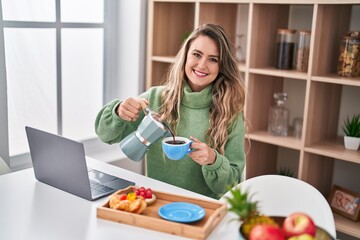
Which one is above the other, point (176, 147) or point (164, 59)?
point (164, 59)

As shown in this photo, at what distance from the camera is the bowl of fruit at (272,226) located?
88cm

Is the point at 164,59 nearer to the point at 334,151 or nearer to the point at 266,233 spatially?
the point at 334,151

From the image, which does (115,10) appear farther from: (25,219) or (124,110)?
(25,219)

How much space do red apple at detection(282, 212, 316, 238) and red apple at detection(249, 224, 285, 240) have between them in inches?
1.0

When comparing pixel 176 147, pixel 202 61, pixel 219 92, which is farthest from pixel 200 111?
pixel 176 147

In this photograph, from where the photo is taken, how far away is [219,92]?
6.48 feet

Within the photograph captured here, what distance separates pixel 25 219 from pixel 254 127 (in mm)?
1553

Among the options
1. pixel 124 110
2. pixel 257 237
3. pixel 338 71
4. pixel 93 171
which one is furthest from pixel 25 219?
pixel 338 71

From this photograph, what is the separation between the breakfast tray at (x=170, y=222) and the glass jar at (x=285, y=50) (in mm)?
1316

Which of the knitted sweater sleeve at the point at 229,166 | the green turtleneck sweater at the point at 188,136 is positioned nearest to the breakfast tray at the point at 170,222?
the knitted sweater sleeve at the point at 229,166

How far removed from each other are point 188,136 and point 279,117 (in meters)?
0.83

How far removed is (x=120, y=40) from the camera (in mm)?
2924

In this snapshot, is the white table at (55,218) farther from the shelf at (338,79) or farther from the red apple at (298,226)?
the shelf at (338,79)

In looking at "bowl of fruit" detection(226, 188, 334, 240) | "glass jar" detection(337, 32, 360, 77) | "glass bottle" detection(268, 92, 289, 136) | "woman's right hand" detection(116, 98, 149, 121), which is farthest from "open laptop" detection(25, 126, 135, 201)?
"glass jar" detection(337, 32, 360, 77)
